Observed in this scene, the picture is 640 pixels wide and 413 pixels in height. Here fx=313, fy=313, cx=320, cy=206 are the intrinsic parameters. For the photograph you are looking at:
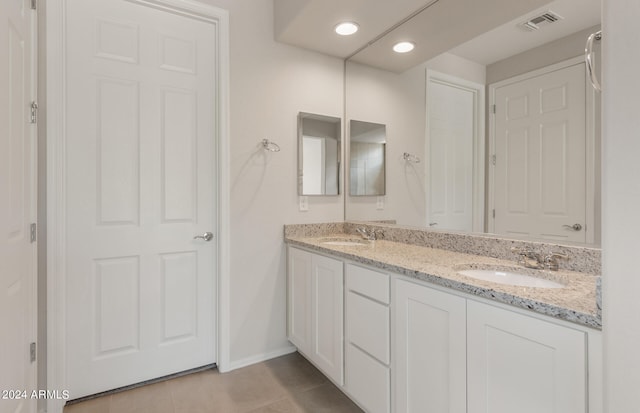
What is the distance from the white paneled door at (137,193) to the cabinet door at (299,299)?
551mm

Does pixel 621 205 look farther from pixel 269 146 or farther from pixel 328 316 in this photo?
pixel 269 146

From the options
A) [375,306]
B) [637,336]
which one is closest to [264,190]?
[375,306]

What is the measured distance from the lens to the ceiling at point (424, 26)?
1427mm

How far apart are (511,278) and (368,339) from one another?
2.32 feet

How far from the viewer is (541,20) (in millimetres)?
1437

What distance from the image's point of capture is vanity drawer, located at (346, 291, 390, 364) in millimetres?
1444

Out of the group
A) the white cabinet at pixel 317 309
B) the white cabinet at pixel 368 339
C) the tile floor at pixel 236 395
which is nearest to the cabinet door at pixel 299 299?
the white cabinet at pixel 317 309

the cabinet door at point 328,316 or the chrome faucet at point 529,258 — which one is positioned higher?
the chrome faucet at point 529,258

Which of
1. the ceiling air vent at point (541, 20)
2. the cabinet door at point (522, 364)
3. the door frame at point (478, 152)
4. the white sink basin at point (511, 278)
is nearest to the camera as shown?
the cabinet door at point (522, 364)

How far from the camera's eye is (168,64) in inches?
79.4

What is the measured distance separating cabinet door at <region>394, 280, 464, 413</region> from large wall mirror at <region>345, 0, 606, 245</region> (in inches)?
25.0

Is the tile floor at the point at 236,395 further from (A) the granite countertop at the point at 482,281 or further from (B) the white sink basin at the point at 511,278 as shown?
(B) the white sink basin at the point at 511,278

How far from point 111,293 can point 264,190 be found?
114 cm

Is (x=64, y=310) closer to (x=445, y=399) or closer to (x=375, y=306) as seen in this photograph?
(x=375, y=306)
